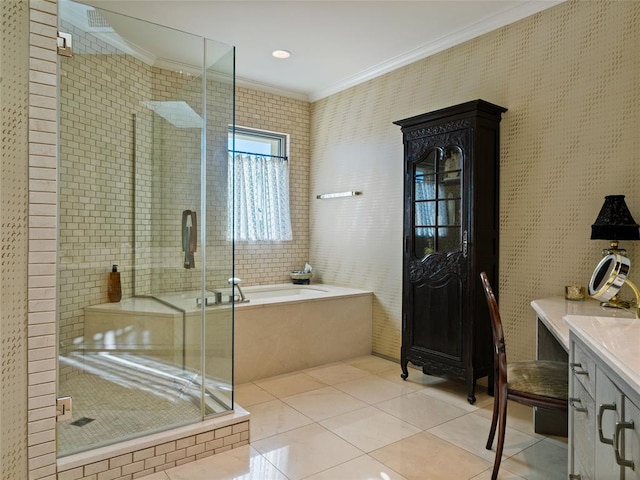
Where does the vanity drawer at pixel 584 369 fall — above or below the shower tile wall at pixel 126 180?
below

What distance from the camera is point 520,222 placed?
3.06 meters

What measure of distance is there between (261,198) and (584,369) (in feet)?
12.3

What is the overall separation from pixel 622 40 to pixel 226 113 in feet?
8.08

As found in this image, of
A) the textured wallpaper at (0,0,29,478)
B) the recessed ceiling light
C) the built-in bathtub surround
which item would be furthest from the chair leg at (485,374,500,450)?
the recessed ceiling light

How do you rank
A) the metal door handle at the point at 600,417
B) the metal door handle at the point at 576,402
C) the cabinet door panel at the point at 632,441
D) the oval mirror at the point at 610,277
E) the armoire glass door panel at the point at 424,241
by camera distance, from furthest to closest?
the armoire glass door panel at the point at 424,241, the oval mirror at the point at 610,277, the metal door handle at the point at 576,402, the metal door handle at the point at 600,417, the cabinet door panel at the point at 632,441

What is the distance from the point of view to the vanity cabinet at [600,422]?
38.6 inches

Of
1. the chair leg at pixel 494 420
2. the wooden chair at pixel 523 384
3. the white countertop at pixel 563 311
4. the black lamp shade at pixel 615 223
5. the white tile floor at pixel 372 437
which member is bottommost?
the white tile floor at pixel 372 437

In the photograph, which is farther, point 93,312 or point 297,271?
point 297,271

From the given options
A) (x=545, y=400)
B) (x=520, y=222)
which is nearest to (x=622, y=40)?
(x=520, y=222)

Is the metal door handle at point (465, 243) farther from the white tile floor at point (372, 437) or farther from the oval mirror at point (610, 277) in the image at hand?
the white tile floor at point (372, 437)

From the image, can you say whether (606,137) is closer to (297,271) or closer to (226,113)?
(226,113)

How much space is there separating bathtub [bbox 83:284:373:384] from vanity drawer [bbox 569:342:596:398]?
1787mm

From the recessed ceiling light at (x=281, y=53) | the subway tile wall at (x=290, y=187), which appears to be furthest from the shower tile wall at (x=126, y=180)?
the subway tile wall at (x=290, y=187)

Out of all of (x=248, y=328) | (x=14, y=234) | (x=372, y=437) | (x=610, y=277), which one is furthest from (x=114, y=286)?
(x=610, y=277)
